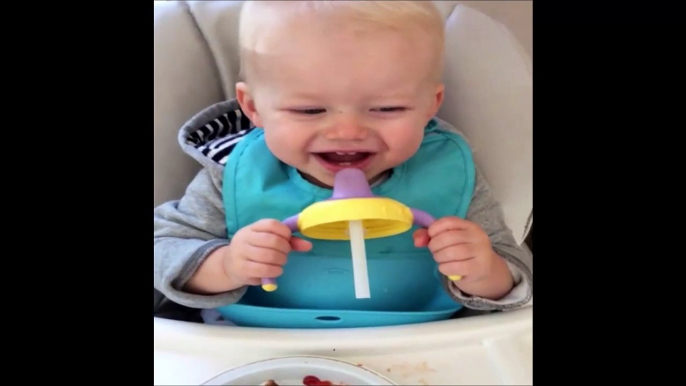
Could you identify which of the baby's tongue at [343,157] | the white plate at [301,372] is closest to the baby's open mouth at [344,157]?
the baby's tongue at [343,157]

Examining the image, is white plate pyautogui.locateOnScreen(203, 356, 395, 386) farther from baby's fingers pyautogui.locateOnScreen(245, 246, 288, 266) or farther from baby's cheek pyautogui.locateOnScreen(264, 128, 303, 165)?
baby's cheek pyautogui.locateOnScreen(264, 128, 303, 165)

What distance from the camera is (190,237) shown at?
750 millimetres

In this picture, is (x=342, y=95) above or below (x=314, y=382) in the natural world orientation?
above

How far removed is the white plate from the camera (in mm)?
583

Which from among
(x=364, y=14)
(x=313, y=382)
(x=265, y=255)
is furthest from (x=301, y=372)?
(x=364, y=14)

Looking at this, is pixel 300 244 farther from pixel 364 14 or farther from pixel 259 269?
pixel 364 14

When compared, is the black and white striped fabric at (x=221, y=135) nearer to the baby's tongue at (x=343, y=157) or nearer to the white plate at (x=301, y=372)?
the baby's tongue at (x=343, y=157)

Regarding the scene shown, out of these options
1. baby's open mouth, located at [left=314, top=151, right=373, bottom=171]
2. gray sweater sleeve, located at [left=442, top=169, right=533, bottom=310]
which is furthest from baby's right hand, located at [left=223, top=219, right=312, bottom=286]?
gray sweater sleeve, located at [left=442, top=169, right=533, bottom=310]

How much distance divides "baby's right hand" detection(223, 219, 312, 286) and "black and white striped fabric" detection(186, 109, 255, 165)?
0.63 feet

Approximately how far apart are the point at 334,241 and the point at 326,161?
114mm
